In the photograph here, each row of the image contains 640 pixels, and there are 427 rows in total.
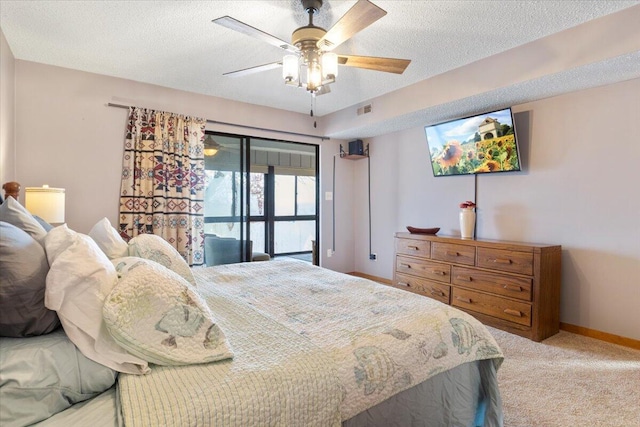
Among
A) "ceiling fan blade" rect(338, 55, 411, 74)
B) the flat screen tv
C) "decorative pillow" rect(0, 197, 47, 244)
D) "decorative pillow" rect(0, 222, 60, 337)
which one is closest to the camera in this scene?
"decorative pillow" rect(0, 222, 60, 337)

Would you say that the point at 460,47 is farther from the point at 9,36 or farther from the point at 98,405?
the point at 9,36

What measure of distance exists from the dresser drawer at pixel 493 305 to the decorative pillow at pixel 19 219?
3.36m

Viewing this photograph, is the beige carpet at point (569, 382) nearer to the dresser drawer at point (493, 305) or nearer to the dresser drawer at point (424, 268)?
the dresser drawer at point (493, 305)

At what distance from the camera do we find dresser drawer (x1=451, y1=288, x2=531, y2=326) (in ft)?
9.39

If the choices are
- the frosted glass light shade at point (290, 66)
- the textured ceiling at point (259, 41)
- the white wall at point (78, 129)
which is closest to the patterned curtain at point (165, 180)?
the white wall at point (78, 129)

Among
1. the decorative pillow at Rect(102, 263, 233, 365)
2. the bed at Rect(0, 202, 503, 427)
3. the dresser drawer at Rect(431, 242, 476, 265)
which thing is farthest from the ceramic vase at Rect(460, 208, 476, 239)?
the decorative pillow at Rect(102, 263, 233, 365)

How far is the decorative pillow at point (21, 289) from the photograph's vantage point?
92cm

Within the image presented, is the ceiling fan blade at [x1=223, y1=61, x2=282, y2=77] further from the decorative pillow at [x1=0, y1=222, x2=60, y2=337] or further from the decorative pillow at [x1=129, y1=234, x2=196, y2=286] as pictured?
the decorative pillow at [x1=0, y1=222, x2=60, y2=337]

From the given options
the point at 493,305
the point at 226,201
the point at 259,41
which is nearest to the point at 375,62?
the point at 259,41

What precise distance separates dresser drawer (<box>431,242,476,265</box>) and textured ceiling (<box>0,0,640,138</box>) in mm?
1472

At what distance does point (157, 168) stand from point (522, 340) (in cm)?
394

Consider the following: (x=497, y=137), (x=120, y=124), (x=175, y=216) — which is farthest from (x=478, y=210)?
(x=120, y=124)

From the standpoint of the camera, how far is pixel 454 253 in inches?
134

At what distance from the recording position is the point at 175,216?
11.8ft
